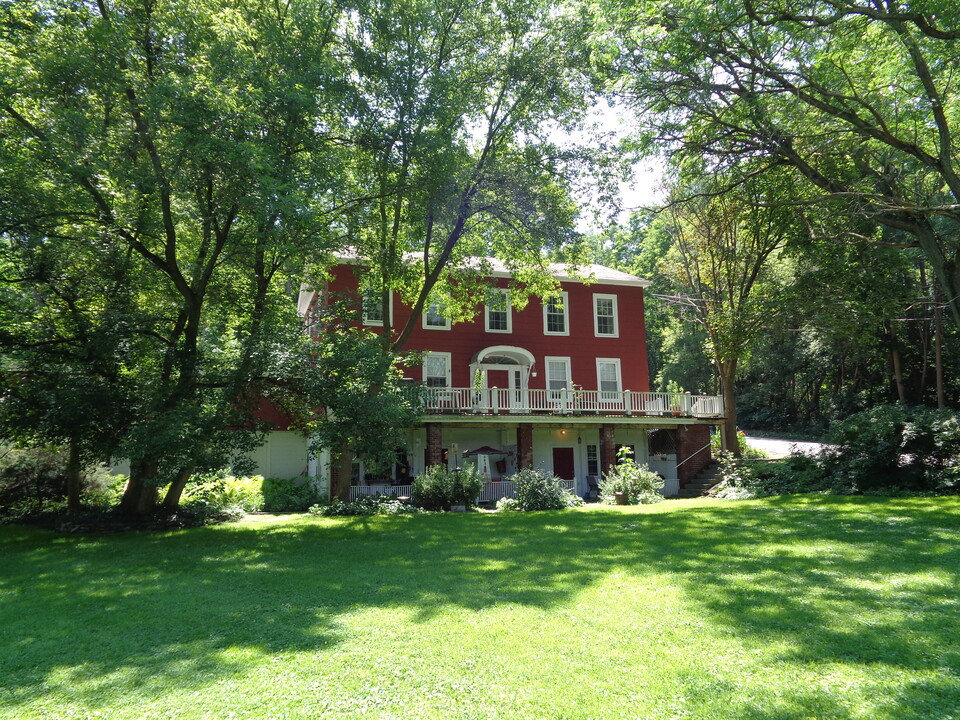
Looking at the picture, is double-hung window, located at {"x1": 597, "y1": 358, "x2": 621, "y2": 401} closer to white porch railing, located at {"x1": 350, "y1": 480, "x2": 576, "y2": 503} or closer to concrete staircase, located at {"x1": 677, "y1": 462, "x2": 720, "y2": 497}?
concrete staircase, located at {"x1": 677, "y1": 462, "x2": 720, "y2": 497}

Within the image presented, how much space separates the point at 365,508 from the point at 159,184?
29.6 feet

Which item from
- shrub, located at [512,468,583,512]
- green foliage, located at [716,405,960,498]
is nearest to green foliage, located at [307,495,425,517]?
shrub, located at [512,468,583,512]

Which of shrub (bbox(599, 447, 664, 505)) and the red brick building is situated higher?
the red brick building

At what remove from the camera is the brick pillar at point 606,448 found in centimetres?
2252

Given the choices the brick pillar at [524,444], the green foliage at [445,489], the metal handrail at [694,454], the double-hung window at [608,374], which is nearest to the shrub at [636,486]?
the brick pillar at [524,444]

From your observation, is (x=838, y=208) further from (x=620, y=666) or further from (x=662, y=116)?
(x=620, y=666)

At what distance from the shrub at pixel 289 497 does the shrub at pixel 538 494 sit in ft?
20.3

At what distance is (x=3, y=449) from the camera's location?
50.9ft

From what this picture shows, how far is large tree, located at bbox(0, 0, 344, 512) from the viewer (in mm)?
10672

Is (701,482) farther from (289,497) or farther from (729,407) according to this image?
(289,497)

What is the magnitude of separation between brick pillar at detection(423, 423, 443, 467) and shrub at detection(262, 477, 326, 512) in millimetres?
3586

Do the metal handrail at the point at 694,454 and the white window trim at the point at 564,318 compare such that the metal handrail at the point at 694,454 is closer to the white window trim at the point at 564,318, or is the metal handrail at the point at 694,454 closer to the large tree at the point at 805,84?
the white window trim at the point at 564,318

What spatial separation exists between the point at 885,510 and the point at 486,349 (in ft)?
47.5

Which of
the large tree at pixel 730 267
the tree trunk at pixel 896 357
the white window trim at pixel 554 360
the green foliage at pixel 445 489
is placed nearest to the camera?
the green foliage at pixel 445 489
